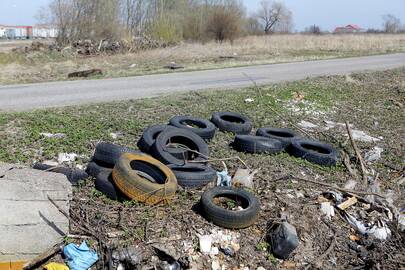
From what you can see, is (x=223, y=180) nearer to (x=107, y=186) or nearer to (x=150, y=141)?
(x=150, y=141)

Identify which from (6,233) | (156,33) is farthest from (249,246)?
(156,33)

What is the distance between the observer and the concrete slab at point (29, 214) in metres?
4.91

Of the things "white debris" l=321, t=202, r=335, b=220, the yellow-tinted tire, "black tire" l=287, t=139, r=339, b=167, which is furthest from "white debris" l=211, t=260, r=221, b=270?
"black tire" l=287, t=139, r=339, b=167

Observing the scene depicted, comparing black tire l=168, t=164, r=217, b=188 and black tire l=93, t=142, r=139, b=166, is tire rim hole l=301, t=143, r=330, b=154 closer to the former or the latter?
black tire l=168, t=164, r=217, b=188

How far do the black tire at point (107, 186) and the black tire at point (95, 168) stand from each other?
164mm

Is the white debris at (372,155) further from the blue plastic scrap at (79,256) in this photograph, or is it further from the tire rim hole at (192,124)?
the blue plastic scrap at (79,256)

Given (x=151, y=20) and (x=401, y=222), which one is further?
(x=151, y=20)

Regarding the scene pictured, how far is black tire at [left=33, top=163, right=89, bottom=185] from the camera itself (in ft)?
20.6

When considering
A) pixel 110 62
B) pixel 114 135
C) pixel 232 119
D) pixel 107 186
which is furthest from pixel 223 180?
pixel 110 62

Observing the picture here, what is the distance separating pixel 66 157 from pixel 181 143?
1.92 m

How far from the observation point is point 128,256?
16.7 ft

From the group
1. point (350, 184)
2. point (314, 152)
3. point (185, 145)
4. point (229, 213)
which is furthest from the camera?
point (314, 152)

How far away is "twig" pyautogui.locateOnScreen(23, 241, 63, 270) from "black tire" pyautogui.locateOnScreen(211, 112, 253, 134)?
15.2ft

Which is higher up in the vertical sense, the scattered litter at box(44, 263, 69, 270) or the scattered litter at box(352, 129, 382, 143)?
the scattered litter at box(352, 129, 382, 143)
